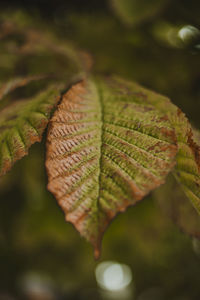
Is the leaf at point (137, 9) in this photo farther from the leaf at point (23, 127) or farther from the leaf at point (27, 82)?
the leaf at point (23, 127)

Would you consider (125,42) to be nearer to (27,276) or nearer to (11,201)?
(11,201)

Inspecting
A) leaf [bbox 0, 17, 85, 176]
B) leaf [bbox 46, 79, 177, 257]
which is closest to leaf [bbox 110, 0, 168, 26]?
leaf [bbox 0, 17, 85, 176]

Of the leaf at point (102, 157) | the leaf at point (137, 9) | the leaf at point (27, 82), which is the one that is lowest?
the leaf at point (102, 157)

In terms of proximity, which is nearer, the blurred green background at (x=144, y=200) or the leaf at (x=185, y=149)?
the leaf at (x=185, y=149)

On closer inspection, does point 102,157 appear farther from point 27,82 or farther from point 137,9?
point 137,9

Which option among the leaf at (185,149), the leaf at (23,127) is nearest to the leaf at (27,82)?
the leaf at (23,127)

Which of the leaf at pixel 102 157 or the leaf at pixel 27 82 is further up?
the leaf at pixel 27 82

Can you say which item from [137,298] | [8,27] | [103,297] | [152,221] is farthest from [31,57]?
[103,297]
